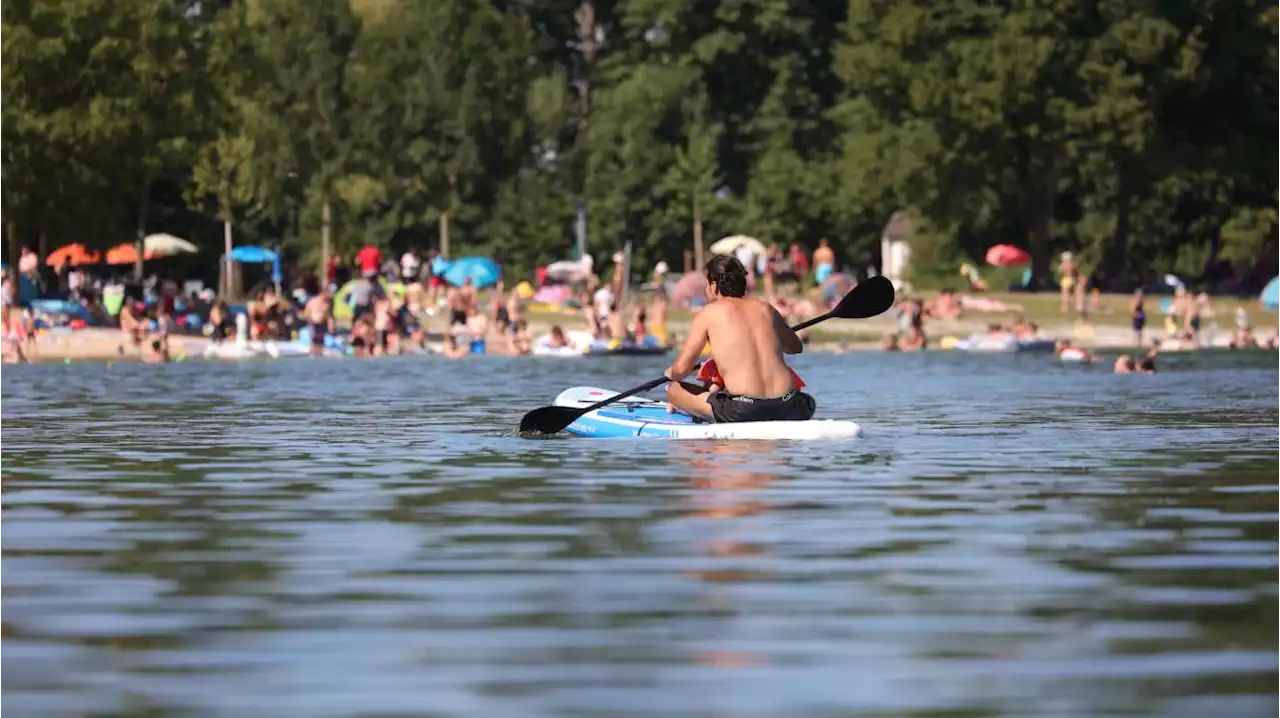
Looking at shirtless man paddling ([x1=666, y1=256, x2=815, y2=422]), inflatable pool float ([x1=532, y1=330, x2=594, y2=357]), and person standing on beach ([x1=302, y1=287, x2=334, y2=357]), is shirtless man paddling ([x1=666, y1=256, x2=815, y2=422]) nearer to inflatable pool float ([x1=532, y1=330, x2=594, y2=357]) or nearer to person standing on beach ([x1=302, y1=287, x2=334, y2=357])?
inflatable pool float ([x1=532, y1=330, x2=594, y2=357])

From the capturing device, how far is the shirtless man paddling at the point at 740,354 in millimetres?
20234

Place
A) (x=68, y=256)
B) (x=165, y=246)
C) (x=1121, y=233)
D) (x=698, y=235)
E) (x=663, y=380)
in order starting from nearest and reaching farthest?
(x=663, y=380) → (x=1121, y=233) → (x=68, y=256) → (x=165, y=246) → (x=698, y=235)

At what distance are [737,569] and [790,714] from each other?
12.9 feet

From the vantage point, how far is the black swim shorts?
20984mm

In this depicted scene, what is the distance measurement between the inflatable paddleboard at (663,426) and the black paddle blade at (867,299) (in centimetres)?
219

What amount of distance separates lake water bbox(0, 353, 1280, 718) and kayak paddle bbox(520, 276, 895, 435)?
33 cm

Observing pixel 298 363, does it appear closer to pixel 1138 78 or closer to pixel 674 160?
pixel 1138 78

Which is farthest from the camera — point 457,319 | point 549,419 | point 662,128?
point 662,128

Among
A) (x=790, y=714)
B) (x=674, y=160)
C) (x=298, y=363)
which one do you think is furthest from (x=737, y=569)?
(x=674, y=160)

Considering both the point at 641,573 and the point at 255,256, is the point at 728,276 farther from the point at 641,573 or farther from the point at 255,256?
the point at 255,256

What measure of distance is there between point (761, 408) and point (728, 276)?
134 cm

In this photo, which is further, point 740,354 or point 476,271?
point 476,271

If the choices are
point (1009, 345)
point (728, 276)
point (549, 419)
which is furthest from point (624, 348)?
point (728, 276)

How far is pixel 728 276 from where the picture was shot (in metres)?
20.1
